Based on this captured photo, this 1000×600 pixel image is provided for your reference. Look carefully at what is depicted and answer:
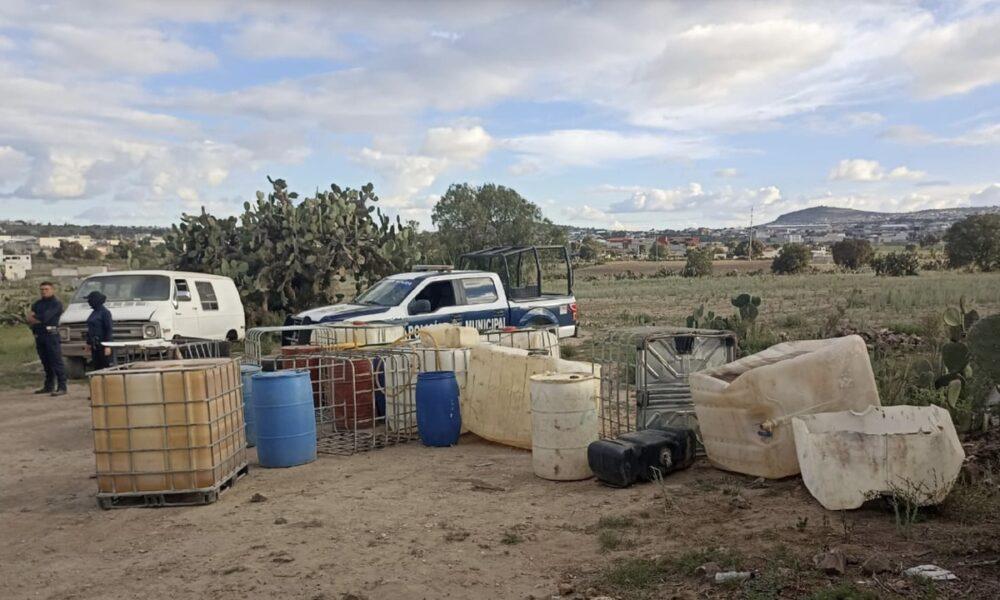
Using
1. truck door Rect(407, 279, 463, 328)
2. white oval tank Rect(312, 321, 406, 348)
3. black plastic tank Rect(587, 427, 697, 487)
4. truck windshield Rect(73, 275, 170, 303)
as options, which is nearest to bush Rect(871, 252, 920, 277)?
truck door Rect(407, 279, 463, 328)

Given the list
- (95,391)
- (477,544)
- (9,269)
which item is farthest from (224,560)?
(9,269)

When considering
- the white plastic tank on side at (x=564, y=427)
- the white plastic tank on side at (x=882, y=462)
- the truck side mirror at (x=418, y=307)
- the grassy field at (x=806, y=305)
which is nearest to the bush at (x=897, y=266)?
the grassy field at (x=806, y=305)

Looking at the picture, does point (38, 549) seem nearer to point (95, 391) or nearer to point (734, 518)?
point (95, 391)

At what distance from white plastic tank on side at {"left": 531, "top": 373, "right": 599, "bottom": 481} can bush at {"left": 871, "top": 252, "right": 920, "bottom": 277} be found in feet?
154

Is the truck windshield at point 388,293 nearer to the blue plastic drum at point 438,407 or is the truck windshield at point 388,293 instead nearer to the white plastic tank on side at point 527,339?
the white plastic tank on side at point 527,339

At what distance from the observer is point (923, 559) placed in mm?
4969

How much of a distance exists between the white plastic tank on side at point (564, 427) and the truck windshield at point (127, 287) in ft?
33.5

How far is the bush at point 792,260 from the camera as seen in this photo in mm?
61719

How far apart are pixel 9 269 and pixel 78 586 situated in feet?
223

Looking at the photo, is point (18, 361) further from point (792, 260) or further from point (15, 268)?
point (792, 260)

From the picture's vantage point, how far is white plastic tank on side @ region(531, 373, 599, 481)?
7629 millimetres

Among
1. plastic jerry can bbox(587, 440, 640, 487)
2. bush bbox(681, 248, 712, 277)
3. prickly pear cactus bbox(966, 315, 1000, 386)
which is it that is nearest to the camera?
prickly pear cactus bbox(966, 315, 1000, 386)

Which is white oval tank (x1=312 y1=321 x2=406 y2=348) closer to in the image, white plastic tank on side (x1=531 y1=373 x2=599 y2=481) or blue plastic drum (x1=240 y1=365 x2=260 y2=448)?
blue plastic drum (x1=240 y1=365 x2=260 y2=448)

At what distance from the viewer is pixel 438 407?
9125mm
